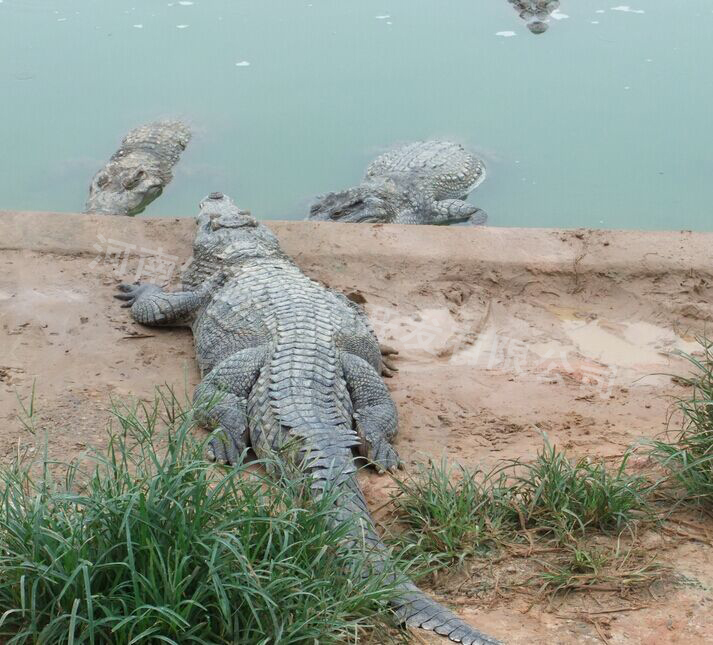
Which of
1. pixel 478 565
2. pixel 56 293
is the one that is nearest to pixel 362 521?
pixel 478 565

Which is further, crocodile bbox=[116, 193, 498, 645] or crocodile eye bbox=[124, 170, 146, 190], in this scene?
crocodile eye bbox=[124, 170, 146, 190]

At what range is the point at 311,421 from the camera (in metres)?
4.08

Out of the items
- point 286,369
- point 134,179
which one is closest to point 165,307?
point 286,369

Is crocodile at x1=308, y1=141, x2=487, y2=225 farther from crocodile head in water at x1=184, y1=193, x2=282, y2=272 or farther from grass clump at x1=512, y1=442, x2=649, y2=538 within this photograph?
grass clump at x1=512, y1=442, x2=649, y2=538

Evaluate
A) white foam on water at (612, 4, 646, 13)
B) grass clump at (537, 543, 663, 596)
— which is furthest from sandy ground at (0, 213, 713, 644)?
white foam on water at (612, 4, 646, 13)

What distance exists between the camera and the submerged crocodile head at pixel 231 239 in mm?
5809

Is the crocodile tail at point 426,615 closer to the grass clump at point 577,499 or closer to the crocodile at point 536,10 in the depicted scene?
the grass clump at point 577,499

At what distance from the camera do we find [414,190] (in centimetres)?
916

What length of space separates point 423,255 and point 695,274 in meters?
1.87

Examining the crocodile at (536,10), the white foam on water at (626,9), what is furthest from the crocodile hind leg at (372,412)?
the white foam on water at (626,9)

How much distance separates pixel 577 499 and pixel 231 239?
3181mm

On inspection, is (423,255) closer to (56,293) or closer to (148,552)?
(56,293)

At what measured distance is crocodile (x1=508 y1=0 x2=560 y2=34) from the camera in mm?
13027

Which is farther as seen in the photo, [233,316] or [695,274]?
[695,274]
